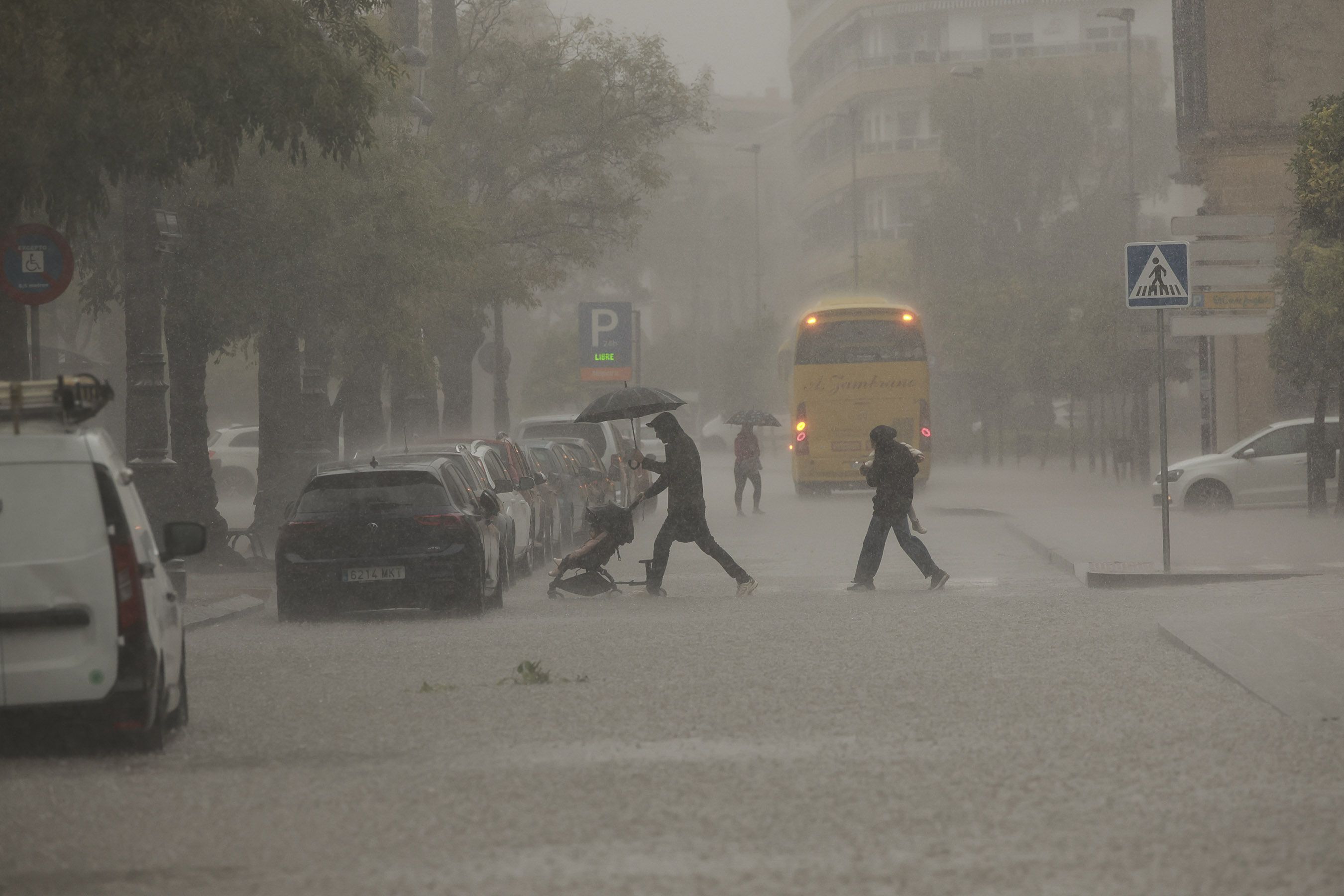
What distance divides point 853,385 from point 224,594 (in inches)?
877

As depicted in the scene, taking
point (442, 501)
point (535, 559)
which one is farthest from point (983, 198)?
point (442, 501)

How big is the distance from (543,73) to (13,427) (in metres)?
33.6

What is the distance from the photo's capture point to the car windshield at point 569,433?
34500mm

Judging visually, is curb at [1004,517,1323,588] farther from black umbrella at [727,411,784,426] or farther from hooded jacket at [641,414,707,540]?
black umbrella at [727,411,784,426]

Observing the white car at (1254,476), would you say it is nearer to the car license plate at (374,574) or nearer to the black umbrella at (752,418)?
the black umbrella at (752,418)

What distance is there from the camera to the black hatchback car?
17438 mm

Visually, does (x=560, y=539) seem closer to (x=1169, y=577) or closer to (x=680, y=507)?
(x=680, y=507)

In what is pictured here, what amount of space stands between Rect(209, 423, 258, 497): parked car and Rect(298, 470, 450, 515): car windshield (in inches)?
1298

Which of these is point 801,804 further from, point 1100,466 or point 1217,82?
point 1100,466

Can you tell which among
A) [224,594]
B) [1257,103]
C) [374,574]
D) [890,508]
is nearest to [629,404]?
[890,508]

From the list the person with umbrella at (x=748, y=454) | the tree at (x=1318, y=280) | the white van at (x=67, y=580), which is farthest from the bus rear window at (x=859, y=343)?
the white van at (x=67, y=580)

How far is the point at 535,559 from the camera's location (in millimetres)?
24688

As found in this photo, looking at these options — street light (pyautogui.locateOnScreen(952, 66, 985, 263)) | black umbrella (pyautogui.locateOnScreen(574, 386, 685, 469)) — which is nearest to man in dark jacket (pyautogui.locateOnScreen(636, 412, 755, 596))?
black umbrella (pyautogui.locateOnScreen(574, 386, 685, 469))

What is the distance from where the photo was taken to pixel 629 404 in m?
22.6
